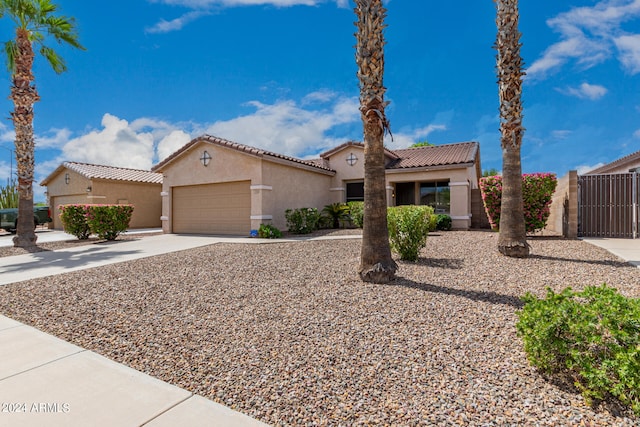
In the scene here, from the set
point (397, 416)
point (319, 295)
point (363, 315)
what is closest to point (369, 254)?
point (319, 295)

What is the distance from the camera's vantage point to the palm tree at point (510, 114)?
8219 mm

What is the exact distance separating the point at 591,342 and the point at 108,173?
2626cm

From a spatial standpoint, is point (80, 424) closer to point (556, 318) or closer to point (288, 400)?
point (288, 400)

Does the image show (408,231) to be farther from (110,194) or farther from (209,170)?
(110,194)

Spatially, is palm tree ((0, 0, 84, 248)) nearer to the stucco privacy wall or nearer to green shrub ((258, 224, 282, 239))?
green shrub ((258, 224, 282, 239))

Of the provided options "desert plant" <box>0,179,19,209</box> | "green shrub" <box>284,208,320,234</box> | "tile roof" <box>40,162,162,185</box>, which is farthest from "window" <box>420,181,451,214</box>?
"desert plant" <box>0,179,19,209</box>

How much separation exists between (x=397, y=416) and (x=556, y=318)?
1616mm

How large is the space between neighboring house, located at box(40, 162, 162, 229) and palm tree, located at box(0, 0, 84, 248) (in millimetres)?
7710

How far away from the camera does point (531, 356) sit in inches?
121

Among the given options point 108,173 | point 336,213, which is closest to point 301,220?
point 336,213

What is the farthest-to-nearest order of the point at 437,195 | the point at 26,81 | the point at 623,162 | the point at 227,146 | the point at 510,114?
the point at 437,195 → the point at 623,162 → the point at 227,146 → the point at 26,81 → the point at 510,114

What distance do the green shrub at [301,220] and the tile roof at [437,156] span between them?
220 inches

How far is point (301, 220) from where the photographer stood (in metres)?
15.4

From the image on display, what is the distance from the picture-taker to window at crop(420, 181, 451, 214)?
17984mm
